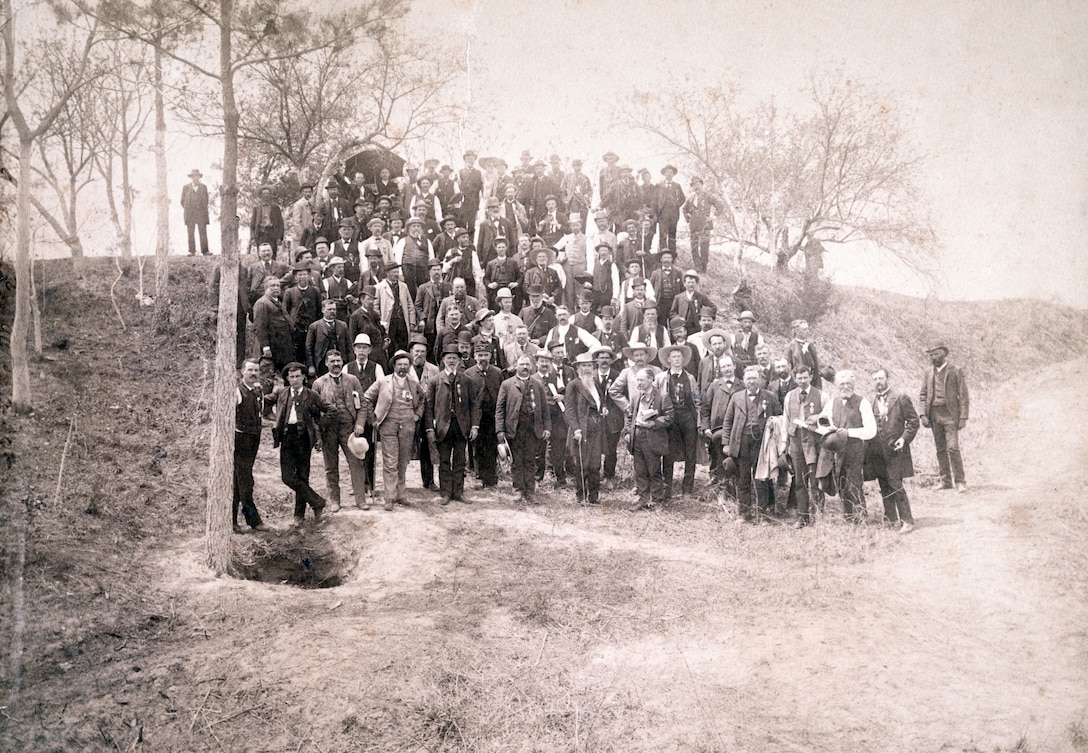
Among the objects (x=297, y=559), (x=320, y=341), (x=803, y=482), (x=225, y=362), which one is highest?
(x=320, y=341)

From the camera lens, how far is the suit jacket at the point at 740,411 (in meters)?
9.16

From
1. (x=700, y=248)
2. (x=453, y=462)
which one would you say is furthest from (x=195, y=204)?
(x=700, y=248)

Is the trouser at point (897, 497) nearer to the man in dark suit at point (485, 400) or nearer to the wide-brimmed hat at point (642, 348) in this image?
the wide-brimmed hat at point (642, 348)

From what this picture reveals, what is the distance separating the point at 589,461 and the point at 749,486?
2.04 m

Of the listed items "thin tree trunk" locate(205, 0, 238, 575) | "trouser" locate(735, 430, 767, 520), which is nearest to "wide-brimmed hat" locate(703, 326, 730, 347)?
"trouser" locate(735, 430, 767, 520)

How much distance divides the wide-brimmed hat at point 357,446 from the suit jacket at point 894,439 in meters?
5.80

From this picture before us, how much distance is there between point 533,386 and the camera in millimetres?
9766

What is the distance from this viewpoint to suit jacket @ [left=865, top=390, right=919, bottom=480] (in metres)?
8.52

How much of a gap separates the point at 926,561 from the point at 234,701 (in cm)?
670

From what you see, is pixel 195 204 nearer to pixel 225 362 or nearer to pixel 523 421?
pixel 225 362

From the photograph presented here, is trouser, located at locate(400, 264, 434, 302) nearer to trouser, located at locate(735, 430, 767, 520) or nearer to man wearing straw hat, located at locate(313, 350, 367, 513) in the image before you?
man wearing straw hat, located at locate(313, 350, 367, 513)

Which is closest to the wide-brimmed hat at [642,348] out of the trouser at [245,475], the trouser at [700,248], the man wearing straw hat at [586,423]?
the man wearing straw hat at [586,423]

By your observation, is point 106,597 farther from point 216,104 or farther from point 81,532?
point 216,104

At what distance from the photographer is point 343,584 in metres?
7.68
